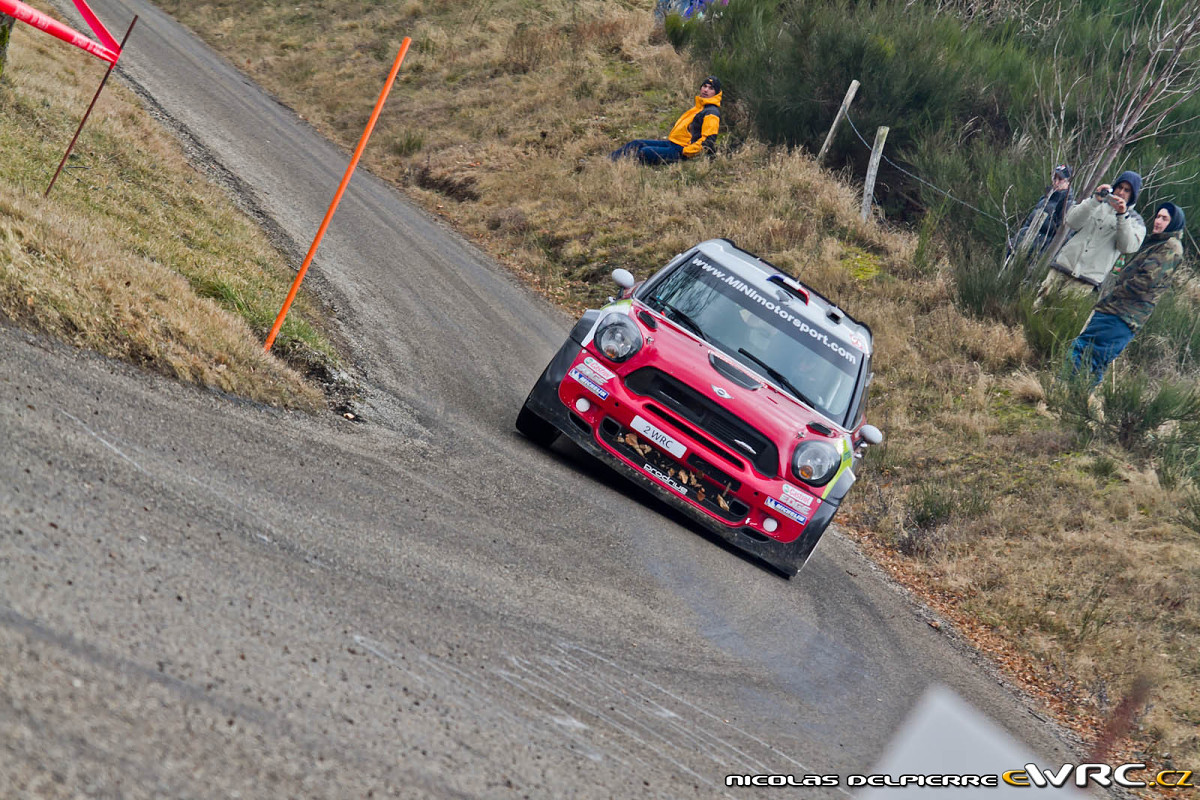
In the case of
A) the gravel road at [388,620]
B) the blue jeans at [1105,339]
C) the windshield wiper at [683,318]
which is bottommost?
the gravel road at [388,620]

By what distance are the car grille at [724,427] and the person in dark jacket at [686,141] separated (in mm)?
11581

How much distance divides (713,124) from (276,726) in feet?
53.3

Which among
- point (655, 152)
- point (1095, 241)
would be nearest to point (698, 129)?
point (655, 152)

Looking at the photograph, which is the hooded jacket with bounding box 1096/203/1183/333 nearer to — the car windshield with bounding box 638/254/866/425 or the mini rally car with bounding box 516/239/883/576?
the car windshield with bounding box 638/254/866/425

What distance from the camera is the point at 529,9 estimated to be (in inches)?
1115

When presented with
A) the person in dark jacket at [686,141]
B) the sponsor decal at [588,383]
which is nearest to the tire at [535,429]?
the sponsor decal at [588,383]

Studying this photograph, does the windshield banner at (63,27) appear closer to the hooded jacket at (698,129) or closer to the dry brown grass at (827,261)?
the dry brown grass at (827,261)

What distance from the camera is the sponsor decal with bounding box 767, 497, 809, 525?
7.21m

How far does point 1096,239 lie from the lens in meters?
12.0

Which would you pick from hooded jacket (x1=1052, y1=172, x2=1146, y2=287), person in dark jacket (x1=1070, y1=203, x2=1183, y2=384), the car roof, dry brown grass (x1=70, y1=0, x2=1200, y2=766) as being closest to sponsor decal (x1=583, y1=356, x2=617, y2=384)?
the car roof

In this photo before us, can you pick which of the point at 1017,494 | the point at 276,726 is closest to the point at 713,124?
the point at 1017,494

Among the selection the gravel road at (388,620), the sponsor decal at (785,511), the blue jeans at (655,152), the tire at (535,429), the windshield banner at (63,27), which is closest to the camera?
the gravel road at (388,620)

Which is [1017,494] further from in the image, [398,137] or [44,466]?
[398,137]

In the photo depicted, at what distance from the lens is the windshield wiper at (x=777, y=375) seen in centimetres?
782
